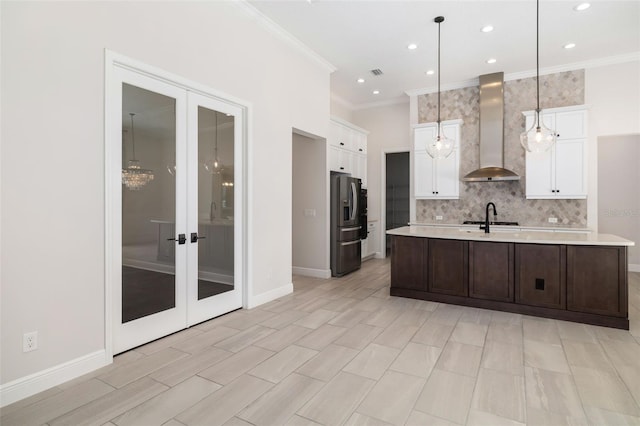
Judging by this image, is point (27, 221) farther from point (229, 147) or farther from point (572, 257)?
point (572, 257)

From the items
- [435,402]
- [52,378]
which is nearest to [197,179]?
[52,378]

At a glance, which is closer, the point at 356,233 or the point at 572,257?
the point at 572,257

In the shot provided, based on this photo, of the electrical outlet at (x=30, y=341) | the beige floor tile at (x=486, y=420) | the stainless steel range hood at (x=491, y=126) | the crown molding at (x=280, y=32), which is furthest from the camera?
the stainless steel range hood at (x=491, y=126)

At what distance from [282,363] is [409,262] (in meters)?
2.40

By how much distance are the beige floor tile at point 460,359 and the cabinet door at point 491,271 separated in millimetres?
1257

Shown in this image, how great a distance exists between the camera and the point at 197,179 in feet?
10.9

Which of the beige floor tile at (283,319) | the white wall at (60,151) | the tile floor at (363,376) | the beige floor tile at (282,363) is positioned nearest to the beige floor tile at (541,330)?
the tile floor at (363,376)

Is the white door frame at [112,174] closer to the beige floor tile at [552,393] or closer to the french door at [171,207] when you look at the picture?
the french door at [171,207]

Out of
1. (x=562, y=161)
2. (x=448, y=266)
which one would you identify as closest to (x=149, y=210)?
(x=448, y=266)

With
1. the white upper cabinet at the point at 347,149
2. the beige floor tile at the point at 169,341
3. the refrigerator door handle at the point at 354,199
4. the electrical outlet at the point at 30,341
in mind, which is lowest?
the beige floor tile at the point at 169,341

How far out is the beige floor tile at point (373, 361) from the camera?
2420 mm

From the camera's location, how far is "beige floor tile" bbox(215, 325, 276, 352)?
9.40ft

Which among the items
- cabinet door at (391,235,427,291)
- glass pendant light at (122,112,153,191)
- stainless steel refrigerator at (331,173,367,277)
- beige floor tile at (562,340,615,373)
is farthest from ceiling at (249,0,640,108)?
beige floor tile at (562,340,615,373)

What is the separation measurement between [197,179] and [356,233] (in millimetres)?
3396
